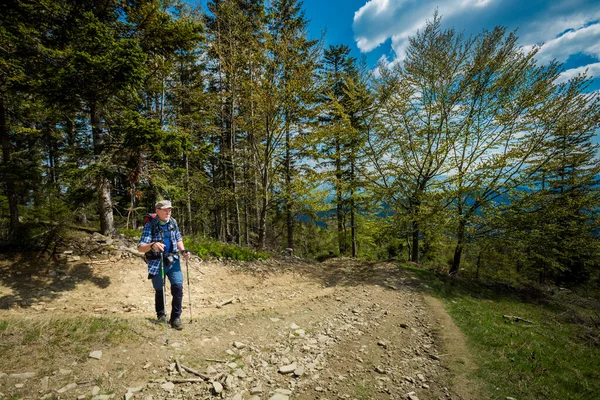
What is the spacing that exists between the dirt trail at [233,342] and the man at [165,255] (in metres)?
0.41

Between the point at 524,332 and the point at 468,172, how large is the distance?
309 inches

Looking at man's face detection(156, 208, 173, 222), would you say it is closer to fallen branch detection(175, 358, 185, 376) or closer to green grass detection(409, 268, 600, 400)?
fallen branch detection(175, 358, 185, 376)

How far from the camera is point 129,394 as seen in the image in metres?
3.05

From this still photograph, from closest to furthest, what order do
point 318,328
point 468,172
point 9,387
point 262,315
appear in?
point 9,387
point 318,328
point 262,315
point 468,172

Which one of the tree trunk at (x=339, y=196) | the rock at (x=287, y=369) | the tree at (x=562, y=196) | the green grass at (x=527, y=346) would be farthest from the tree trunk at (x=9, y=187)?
the tree at (x=562, y=196)

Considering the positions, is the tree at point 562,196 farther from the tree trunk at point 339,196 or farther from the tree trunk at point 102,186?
the tree trunk at point 102,186

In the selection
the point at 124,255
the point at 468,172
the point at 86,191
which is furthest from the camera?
the point at 468,172

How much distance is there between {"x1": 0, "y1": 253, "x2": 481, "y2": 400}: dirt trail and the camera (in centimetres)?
336

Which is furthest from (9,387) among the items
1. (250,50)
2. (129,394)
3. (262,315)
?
(250,50)

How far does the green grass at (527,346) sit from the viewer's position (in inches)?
165

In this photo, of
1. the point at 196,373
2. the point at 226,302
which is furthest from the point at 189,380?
the point at 226,302

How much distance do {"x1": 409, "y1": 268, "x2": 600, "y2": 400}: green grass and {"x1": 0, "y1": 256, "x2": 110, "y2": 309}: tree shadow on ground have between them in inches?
368

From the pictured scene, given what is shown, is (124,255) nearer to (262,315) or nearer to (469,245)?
(262,315)

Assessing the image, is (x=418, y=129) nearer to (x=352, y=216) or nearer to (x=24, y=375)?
(x=352, y=216)
